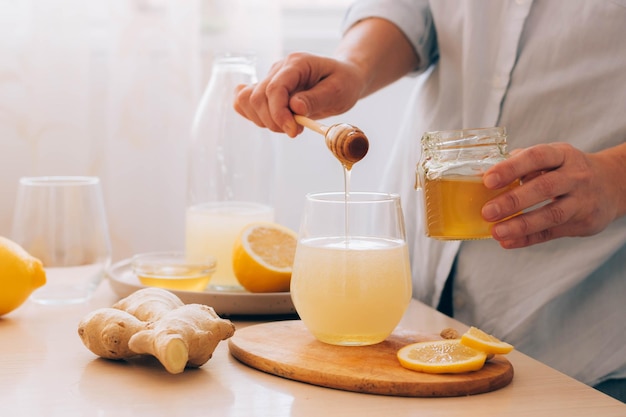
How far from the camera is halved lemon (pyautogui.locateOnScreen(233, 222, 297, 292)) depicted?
120 cm

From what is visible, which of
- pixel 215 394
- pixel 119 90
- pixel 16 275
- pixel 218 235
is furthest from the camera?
pixel 119 90

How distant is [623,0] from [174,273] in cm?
76

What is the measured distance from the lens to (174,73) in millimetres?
2119

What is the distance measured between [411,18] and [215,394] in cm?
89

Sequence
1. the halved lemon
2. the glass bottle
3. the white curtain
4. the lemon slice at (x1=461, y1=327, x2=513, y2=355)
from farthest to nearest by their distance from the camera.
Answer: the white curtain → the glass bottle → the halved lemon → the lemon slice at (x1=461, y1=327, x2=513, y2=355)

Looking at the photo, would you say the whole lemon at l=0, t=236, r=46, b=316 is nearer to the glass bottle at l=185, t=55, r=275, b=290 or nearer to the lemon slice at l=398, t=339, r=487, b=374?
the glass bottle at l=185, t=55, r=275, b=290

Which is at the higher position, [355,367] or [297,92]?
[297,92]

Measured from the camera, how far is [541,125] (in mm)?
1310

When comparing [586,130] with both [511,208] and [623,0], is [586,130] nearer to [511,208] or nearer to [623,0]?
[623,0]

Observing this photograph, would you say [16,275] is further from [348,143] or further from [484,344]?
[484,344]

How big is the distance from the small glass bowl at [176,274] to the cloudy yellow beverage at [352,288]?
0.96 feet

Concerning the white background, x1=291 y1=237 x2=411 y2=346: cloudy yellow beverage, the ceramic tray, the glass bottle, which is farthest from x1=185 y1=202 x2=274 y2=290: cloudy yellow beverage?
the white background

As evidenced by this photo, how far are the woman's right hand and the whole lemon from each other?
37cm

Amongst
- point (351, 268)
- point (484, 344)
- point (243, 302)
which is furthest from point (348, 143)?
point (243, 302)
